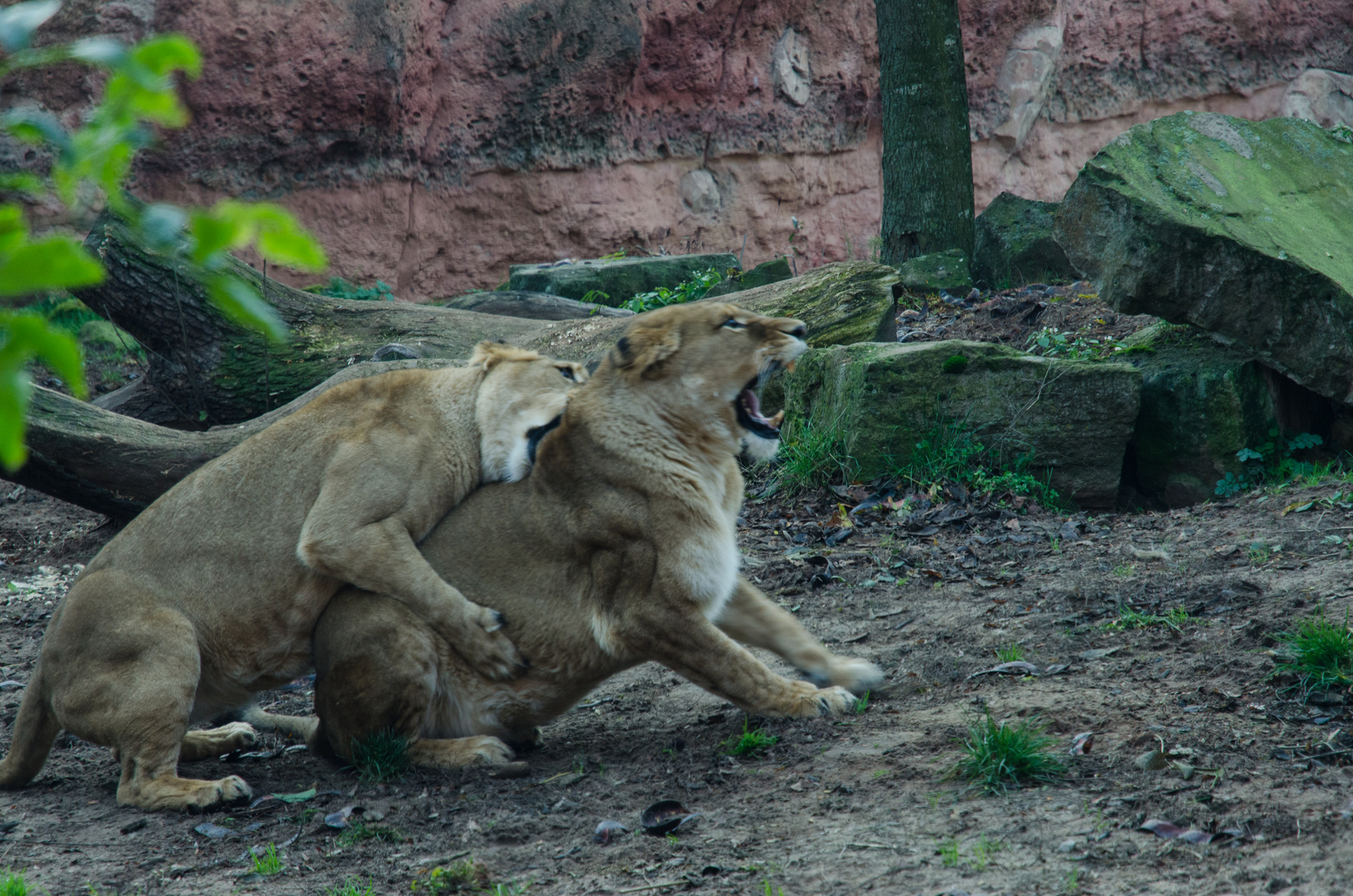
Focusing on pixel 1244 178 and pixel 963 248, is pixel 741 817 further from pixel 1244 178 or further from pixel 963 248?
pixel 963 248

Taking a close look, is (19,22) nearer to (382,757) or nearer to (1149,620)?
(382,757)

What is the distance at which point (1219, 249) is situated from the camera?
20.9 feet

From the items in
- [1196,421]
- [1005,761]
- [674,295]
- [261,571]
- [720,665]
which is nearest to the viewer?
[1005,761]

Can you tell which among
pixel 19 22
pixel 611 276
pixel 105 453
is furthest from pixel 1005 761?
pixel 611 276

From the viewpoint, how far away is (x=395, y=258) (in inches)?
564

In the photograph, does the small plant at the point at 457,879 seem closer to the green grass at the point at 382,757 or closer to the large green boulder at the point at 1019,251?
the green grass at the point at 382,757

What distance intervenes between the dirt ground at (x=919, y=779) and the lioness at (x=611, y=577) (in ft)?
0.77

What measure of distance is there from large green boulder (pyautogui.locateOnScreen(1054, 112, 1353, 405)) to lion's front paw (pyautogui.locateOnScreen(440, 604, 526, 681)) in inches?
170

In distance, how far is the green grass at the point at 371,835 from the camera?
3.66 m

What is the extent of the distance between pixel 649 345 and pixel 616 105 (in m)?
11.2

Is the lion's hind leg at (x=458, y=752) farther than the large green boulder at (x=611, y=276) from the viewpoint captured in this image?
No

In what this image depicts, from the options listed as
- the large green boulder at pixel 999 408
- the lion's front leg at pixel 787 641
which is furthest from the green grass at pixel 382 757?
the large green boulder at pixel 999 408

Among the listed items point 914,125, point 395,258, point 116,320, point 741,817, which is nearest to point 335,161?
point 395,258

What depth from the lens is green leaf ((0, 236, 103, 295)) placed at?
104cm
